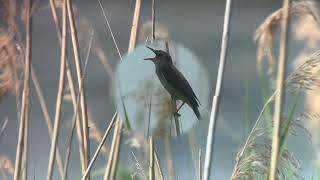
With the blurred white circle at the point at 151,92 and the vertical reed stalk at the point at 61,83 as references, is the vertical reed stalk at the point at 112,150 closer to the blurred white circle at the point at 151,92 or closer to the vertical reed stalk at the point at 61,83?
the blurred white circle at the point at 151,92

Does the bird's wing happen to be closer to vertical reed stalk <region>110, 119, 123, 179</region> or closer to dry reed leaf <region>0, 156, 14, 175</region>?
vertical reed stalk <region>110, 119, 123, 179</region>

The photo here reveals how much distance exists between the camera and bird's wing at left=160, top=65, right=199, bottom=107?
42.7 inches

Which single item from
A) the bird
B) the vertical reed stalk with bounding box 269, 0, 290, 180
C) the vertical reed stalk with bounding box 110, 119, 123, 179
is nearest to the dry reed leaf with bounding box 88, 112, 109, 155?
the vertical reed stalk with bounding box 110, 119, 123, 179

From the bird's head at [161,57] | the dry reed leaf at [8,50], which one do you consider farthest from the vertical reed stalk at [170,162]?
the dry reed leaf at [8,50]

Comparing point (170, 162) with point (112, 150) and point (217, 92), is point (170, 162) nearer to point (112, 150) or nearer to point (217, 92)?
point (112, 150)

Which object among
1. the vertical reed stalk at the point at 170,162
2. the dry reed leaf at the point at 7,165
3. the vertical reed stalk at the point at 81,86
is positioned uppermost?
the vertical reed stalk at the point at 81,86

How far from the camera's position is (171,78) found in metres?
1.09

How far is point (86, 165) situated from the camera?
1297 millimetres

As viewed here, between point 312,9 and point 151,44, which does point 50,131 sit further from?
point 312,9

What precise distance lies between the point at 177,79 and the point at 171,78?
Result: 0.5 inches

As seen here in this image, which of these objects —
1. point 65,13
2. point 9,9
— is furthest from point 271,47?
point 9,9

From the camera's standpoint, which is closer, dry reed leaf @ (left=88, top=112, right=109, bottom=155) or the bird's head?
the bird's head

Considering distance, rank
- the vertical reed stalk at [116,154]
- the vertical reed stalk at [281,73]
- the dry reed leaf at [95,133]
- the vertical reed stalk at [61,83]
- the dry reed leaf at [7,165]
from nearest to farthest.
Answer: the vertical reed stalk at [281,73]
the vertical reed stalk at [116,154]
the vertical reed stalk at [61,83]
the dry reed leaf at [95,133]
the dry reed leaf at [7,165]

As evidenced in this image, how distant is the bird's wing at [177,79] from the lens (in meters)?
1.08
